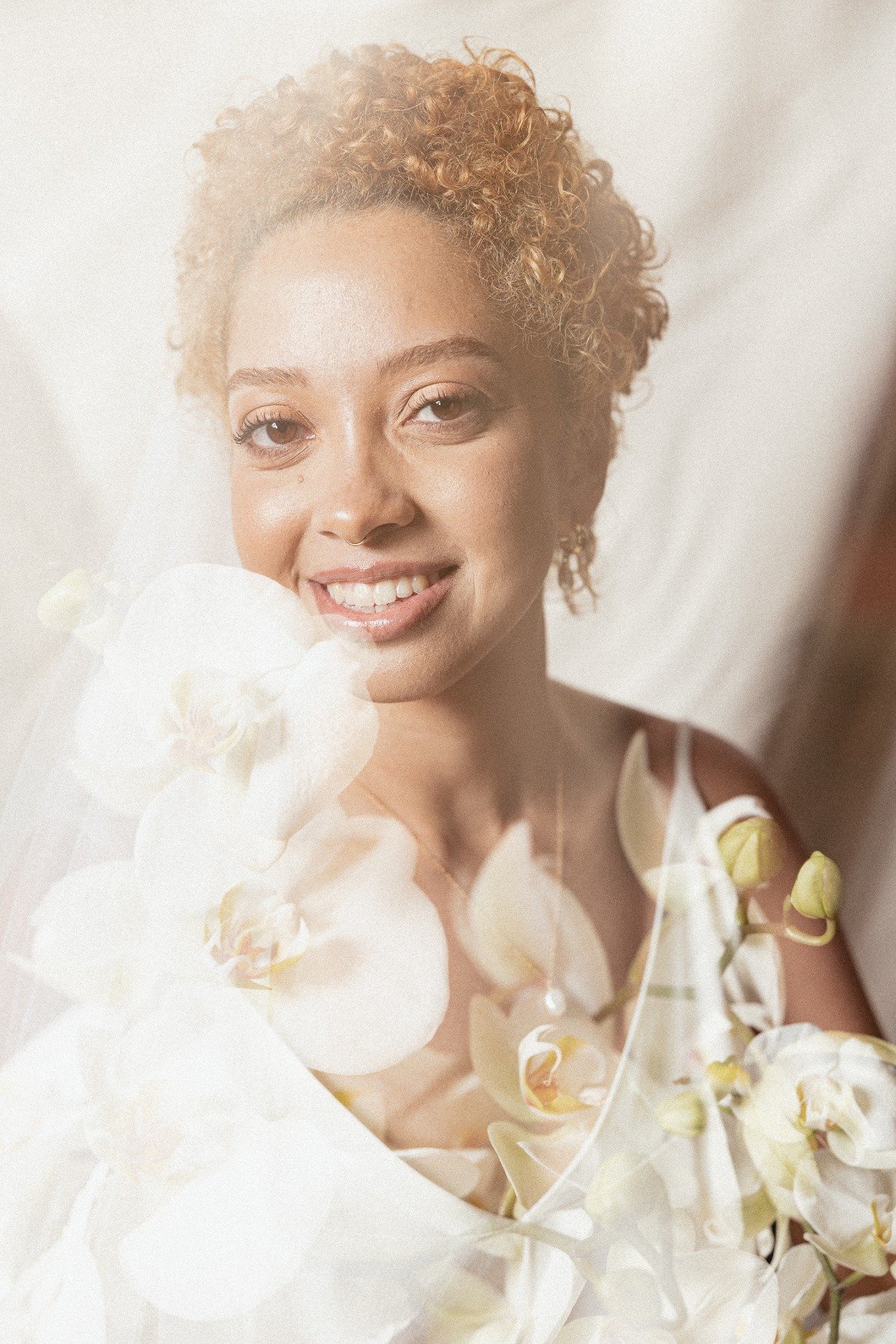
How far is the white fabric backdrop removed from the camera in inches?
15.6

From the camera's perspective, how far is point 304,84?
15.8 inches

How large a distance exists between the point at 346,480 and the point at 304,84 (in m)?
0.15

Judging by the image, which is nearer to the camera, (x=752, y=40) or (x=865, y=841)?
(x=752, y=40)

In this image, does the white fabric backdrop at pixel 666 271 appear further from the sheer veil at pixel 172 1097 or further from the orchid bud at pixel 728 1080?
the orchid bud at pixel 728 1080

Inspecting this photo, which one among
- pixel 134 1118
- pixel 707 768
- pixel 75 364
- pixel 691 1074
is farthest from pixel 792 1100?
pixel 75 364

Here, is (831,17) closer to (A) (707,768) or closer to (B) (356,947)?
(A) (707,768)

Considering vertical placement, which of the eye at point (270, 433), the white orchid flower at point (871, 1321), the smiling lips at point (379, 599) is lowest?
the white orchid flower at point (871, 1321)

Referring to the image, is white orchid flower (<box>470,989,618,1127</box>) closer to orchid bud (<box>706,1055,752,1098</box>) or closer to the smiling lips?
orchid bud (<box>706,1055,752,1098</box>)

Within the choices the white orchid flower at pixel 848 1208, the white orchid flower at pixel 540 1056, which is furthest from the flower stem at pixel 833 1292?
the white orchid flower at pixel 540 1056

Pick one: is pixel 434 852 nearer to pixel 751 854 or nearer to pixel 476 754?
pixel 476 754

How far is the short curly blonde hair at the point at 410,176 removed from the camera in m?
0.39

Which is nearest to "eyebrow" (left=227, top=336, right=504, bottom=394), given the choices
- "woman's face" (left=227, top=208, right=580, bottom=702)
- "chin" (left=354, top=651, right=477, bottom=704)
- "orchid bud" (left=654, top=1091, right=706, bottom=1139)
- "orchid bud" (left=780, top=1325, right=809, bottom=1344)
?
"woman's face" (left=227, top=208, right=580, bottom=702)

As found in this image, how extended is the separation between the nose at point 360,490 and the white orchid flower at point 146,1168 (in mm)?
173

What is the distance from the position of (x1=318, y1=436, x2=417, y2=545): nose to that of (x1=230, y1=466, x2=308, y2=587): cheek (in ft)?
0.04
